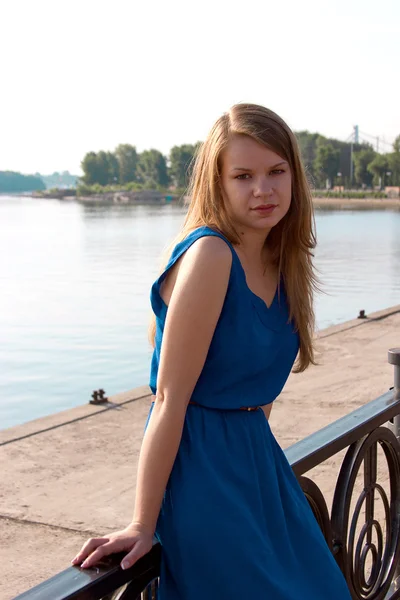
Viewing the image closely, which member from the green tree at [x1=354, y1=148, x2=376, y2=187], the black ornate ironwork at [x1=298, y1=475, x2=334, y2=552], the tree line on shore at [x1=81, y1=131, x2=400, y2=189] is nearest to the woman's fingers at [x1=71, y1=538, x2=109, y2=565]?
the black ornate ironwork at [x1=298, y1=475, x2=334, y2=552]

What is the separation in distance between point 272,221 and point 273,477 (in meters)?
0.57

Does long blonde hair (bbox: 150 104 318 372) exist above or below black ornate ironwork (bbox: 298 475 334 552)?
above

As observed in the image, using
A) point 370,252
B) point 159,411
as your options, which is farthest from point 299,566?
point 370,252

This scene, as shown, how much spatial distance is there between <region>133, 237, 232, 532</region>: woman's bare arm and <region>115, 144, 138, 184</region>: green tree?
18979 centimetres

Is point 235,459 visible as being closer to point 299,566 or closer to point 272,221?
point 299,566

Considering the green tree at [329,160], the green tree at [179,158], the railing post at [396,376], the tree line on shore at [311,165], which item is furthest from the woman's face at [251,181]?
the green tree at [179,158]

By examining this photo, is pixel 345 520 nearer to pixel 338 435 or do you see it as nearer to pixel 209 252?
pixel 338 435

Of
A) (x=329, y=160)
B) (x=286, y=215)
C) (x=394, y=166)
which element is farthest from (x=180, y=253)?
(x=329, y=160)

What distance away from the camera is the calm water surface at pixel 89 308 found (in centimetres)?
1286

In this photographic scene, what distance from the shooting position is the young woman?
1.62 meters

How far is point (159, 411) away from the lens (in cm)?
165

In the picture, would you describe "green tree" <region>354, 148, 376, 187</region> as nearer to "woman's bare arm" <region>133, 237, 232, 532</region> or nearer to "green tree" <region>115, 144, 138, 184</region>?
"green tree" <region>115, 144, 138, 184</region>

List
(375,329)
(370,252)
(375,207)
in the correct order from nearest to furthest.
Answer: (375,329) → (370,252) → (375,207)

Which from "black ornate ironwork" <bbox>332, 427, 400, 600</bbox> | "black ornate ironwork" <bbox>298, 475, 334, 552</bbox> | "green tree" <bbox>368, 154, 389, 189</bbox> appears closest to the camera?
"black ornate ironwork" <bbox>298, 475, 334, 552</bbox>
